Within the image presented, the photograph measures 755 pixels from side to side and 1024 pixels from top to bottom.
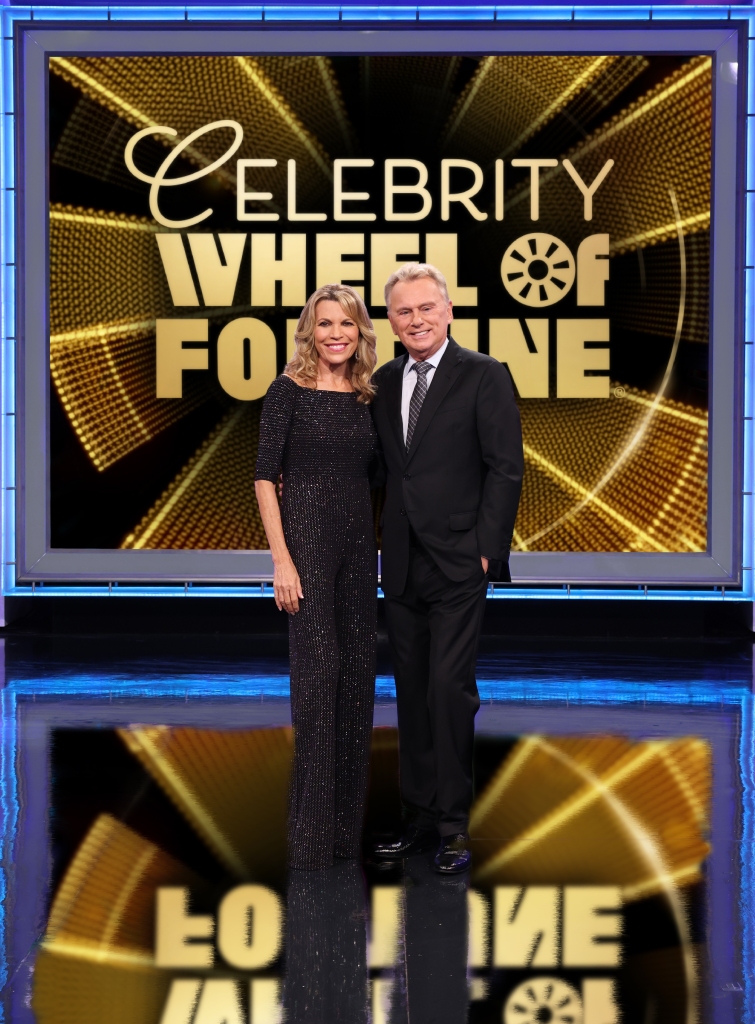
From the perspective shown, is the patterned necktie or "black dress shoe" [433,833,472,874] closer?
"black dress shoe" [433,833,472,874]

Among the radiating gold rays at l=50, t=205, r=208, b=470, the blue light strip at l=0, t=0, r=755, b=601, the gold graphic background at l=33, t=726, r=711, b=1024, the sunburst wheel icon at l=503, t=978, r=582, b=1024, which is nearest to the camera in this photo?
the sunburst wheel icon at l=503, t=978, r=582, b=1024

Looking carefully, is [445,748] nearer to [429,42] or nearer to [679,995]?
[679,995]

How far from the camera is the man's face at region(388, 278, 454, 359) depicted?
3.16 meters

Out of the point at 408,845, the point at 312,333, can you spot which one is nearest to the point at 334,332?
the point at 312,333

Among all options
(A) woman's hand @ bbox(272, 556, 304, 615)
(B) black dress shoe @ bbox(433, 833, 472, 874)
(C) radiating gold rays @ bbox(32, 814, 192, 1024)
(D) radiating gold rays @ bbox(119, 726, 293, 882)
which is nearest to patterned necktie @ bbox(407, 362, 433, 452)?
(A) woman's hand @ bbox(272, 556, 304, 615)

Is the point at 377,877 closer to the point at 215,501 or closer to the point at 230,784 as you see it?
the point at 230,784

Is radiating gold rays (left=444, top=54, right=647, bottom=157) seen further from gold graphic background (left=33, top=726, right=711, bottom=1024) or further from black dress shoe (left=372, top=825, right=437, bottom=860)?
black dress shoe (left=372, top=825, right=437, bottom=860)

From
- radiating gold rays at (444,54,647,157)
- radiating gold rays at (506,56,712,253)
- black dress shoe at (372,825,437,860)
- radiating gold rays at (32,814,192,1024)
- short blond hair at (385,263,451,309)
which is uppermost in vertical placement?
radiating gold rays at (444,54,647,157)

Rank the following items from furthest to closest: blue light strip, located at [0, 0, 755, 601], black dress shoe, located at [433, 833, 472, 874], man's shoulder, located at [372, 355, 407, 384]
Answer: blue light strip, located at [0, 0, 755, 601] < man's shoulder, located at [372, 355, 407, 384] < black dress shoe, located at [433, 833, 472, 874]

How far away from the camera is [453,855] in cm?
307

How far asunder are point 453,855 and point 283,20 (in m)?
4.76

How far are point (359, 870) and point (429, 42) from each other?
15.3 feet

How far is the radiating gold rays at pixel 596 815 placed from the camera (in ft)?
10.0

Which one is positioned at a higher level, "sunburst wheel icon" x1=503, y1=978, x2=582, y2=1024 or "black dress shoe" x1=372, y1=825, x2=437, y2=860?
"black dress shoe" x1=372, y1=825, x2=437, y2=860
